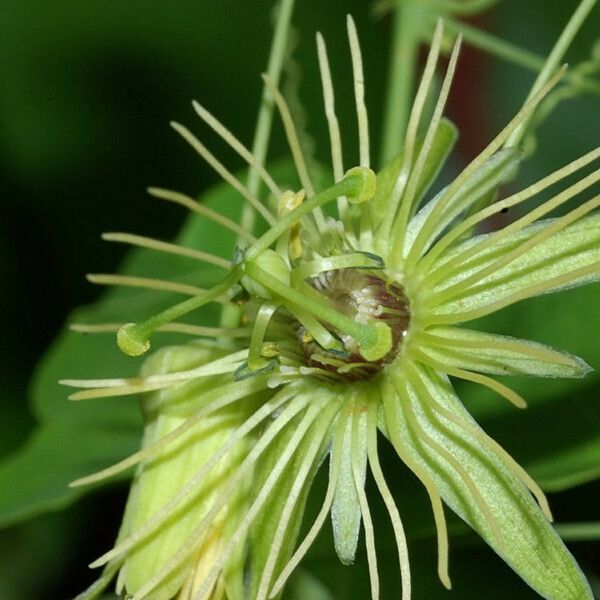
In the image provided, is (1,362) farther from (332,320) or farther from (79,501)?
(332,320)

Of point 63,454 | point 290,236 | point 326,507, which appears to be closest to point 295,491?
point 326,507

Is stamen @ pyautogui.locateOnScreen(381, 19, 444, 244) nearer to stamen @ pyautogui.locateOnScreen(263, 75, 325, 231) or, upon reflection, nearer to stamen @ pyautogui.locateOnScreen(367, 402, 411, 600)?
stamen @ pyautogui.locateOnScreen(263, 75, 325, 231)

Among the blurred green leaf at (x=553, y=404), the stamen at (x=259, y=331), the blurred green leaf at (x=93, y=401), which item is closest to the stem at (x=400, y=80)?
the blurred green leaf at (x=93, y=401)

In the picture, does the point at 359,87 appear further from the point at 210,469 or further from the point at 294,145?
the point at 210,469

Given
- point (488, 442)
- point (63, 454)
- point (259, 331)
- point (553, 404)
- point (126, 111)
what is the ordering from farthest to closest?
→ point (126, 111) < point (63, 454) < point (553, 404) < point (259, 331) < point (488, 442)

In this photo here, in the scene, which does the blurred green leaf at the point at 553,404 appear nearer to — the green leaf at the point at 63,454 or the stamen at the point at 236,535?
the stamen at the point at 236,535

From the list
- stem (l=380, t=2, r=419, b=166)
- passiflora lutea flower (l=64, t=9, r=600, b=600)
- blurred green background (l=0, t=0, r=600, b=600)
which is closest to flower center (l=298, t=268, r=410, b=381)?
passiflora lutea flower (l=64, t=9, r=600, b=600)

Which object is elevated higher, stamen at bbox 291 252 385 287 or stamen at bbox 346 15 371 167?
stamen at bbox 346 15 371 167
